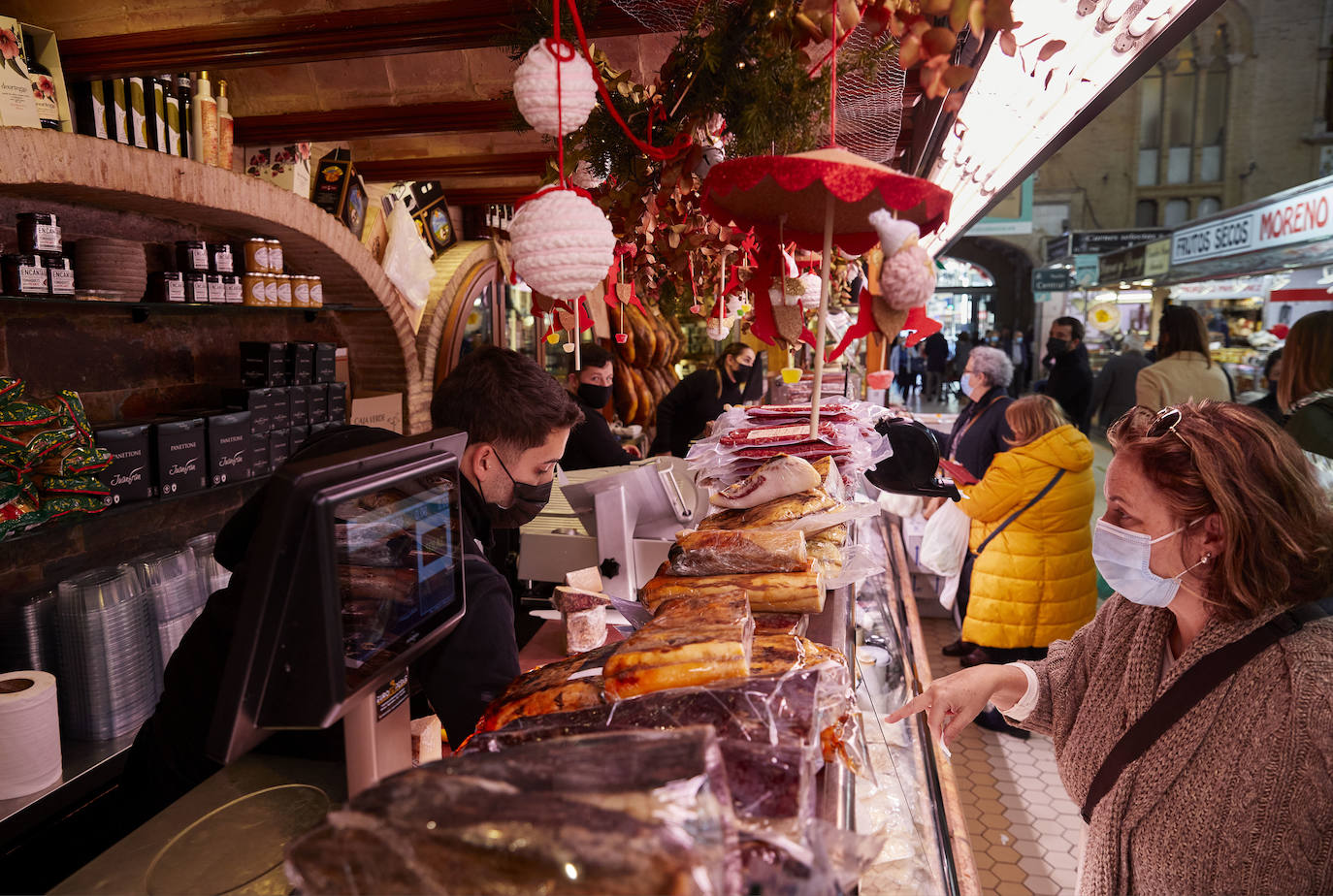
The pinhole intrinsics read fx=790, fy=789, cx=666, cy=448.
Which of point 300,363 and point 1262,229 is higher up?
point 1262,229

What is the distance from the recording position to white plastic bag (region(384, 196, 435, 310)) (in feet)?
14.9

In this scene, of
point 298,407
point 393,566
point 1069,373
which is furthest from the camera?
point 1069,373

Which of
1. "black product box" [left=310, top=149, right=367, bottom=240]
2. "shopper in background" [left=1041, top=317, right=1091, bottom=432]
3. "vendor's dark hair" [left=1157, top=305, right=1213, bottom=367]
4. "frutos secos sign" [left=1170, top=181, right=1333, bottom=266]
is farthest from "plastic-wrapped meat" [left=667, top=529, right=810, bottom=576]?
"frutos secos sign" [left=1170, top=181, right=1333, bottom=266]

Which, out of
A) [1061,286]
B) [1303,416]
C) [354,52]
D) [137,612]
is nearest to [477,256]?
[354,52]

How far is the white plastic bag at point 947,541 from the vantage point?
475cm

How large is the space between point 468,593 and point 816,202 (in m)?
0.85

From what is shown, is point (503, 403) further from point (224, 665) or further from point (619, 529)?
point (619, 529)

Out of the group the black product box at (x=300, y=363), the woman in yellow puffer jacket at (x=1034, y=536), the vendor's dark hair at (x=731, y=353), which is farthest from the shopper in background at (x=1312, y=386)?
the black product box at (x=300, y=363)

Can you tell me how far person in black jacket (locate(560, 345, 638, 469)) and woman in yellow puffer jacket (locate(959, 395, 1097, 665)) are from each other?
191cm

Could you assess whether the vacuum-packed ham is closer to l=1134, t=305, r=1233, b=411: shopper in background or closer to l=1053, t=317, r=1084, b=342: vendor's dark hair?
l=1134, t=305, r=1233, b=411: shopper in background

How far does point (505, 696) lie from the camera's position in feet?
3.10

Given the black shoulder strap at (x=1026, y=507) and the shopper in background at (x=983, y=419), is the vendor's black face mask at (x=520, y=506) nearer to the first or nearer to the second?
the black shoulder strap at (x=1026, y=507)

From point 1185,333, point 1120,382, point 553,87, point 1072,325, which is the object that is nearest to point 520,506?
point 553,87

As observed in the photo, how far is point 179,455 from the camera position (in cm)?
286
